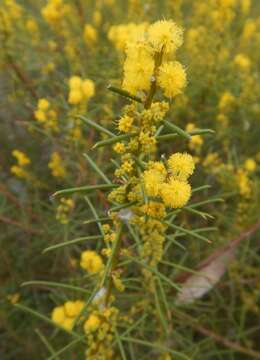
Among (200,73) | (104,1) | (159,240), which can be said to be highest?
(104,1)

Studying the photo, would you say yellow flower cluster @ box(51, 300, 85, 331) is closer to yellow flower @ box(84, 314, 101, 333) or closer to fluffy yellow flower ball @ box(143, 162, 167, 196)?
yellow flower @ box(84, 314, 101, 333)

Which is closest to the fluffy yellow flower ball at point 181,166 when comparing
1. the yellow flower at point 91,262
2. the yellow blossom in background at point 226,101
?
the yellow flower at point 91,262

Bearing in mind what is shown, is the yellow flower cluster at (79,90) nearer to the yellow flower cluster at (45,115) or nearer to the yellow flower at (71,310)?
the yellow flower cluster at (45,115)

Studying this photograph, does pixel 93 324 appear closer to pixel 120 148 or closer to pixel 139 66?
pixel 120 148

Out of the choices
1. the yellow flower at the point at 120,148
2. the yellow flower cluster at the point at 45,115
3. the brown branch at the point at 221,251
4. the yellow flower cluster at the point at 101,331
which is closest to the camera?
the yellow flower at the point at 120,148

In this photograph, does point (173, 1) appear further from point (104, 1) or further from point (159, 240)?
point (159, 240)

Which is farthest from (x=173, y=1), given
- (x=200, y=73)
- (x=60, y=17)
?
(x=60, y=17)

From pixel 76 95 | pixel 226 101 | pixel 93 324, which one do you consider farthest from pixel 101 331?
pixel 226 101
